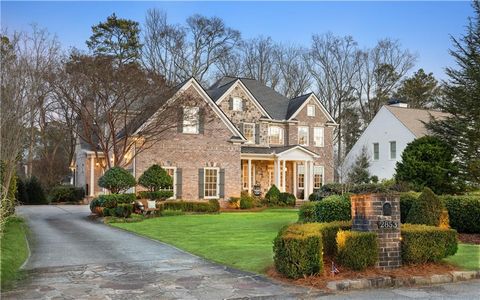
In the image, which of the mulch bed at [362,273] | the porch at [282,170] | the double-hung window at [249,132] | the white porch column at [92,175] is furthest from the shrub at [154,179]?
the mulch bed at [362,273]

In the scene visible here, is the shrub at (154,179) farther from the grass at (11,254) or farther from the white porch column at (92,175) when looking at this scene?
the grass at (11,254)

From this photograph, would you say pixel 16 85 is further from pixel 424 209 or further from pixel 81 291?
pixel 424 209

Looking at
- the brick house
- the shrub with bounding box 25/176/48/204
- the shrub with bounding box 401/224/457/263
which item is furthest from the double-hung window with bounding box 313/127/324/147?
the shrub with bounding box 401/224/457/263

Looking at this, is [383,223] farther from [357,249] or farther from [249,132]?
[249,132]

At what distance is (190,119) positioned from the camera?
2722 cm

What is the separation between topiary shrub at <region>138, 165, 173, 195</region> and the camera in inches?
963

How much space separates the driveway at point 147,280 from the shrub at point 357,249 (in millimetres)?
748

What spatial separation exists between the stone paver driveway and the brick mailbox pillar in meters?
1.99

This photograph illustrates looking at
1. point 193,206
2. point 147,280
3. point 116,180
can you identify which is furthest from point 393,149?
point 147,280

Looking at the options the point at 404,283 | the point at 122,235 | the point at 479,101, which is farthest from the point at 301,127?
the point at 404,283

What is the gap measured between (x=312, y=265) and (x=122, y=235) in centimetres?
858

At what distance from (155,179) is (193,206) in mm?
2379

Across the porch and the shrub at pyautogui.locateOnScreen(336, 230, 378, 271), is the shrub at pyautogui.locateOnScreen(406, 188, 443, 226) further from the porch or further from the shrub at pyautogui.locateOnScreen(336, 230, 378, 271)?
the porch

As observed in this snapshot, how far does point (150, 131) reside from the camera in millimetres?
25281
